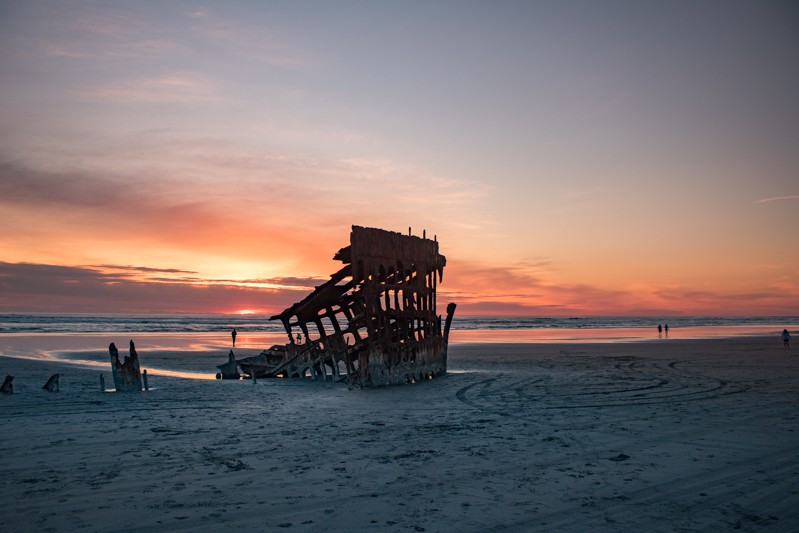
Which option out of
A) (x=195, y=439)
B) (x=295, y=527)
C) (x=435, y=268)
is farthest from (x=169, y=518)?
(x=435, y=268)

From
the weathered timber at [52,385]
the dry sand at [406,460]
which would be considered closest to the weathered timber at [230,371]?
the dry sand at [406,460]

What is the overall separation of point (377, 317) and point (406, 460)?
27.7 ft

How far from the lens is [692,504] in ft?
19.7

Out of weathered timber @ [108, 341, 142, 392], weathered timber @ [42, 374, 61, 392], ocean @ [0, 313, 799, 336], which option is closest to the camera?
weathered timber @ [42, 374, 61, 392]

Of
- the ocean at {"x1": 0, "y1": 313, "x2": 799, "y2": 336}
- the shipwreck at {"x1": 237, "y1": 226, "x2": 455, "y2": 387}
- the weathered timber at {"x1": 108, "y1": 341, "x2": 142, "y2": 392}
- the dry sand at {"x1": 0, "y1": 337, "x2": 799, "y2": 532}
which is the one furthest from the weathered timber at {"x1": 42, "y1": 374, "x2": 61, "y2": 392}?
the ocean at {"x1": 0, "y1": 313, "x2": 799, "y2": 336}

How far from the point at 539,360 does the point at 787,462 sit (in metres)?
18.6

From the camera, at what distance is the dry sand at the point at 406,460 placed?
5.72 m

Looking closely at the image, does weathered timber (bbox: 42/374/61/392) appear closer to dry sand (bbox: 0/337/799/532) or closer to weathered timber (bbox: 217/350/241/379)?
dry sand (bbox: 0/337/799/532)

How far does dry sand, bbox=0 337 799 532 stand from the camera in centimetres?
572

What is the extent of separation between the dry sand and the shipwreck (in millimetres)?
1886

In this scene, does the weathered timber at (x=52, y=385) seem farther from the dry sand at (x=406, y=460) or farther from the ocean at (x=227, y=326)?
the ocean at (x=227, y=326)

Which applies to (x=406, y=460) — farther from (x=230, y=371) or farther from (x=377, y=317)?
(x=230, y=371)

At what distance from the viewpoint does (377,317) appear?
53.2 feet

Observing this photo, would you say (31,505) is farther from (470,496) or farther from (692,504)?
(692,504)
